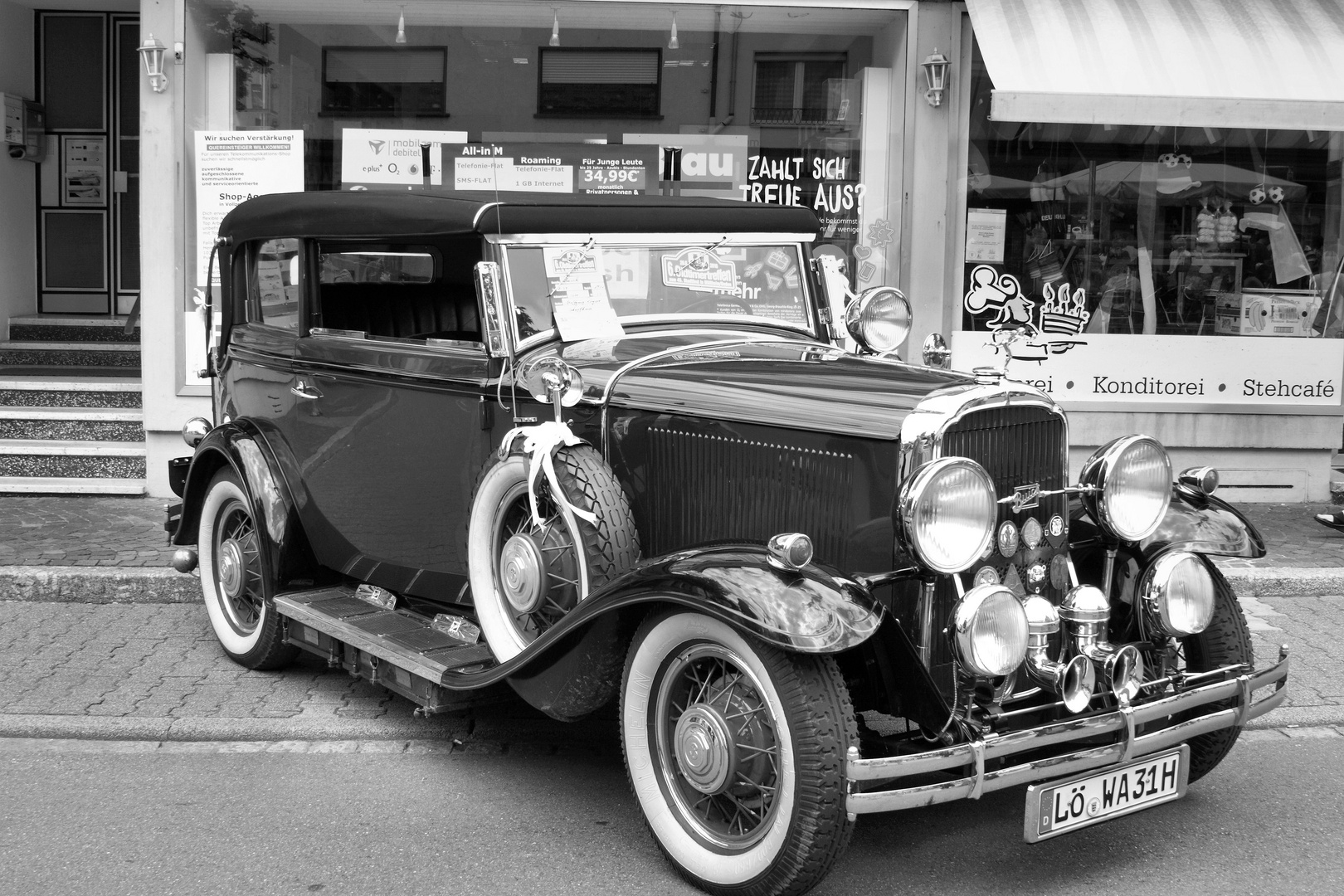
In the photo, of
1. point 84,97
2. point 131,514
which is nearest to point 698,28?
point 131,514

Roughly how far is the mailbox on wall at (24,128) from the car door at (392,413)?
19.7 feet

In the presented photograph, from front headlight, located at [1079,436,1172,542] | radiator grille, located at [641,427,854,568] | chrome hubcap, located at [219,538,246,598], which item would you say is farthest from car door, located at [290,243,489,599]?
front headlight, located at [1079,436,1172,542]

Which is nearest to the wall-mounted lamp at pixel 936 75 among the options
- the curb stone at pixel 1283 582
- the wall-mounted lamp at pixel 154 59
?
the curb stone at pixel 1283 582

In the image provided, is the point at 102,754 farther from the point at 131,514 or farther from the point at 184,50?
the point at 184,50

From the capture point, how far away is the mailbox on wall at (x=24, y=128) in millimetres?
9852

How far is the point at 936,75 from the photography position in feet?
26.3

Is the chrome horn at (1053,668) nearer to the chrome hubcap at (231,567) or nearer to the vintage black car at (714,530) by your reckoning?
the vintage black car at (714,530)

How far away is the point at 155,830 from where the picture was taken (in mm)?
3646

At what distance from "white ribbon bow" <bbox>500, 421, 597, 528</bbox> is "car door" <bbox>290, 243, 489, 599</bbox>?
0.47 metres

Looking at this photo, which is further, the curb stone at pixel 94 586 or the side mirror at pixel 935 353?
the curb stone at pixel 94 586

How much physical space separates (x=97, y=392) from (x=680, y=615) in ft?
21.9

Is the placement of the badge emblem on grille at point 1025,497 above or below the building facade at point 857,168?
below

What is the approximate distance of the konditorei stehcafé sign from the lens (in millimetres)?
8258

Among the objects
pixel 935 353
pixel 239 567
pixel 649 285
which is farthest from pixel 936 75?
pixel 239 567
